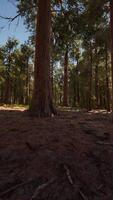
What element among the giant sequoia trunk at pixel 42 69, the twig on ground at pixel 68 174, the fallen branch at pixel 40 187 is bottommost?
the fallen branch at pixel 40 187

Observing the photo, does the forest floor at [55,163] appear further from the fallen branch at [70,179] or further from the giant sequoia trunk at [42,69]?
the giant sequoia trunk at [42,69]

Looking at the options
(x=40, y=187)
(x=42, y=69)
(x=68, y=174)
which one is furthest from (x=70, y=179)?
(x=42, y=69)

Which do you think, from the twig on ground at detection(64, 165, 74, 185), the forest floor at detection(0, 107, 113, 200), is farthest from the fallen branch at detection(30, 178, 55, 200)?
the twig on ground at detection(64, 165, 74, 185)

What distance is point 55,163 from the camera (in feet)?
20.0

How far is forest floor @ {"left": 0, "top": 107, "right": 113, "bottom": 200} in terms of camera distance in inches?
206

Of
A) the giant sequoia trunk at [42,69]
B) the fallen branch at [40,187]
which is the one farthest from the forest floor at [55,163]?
the giant sequoia trunk at [42,69]

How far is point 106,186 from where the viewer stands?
5547 millimetres

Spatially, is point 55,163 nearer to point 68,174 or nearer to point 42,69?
point 68,174

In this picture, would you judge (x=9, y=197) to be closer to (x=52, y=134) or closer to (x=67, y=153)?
(x=67, y=153)

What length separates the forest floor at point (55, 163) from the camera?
5.23m

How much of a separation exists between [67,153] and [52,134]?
1308mm

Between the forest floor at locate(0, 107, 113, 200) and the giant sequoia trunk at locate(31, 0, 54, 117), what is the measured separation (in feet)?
7.81

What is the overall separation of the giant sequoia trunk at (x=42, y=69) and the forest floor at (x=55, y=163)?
2382 millimetres

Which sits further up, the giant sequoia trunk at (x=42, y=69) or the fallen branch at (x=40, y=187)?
the giant sequoia trunk at (x=42, y=69)
